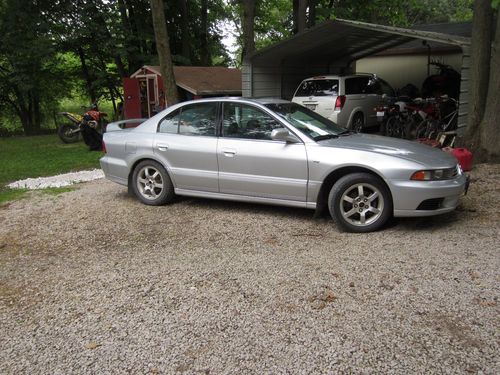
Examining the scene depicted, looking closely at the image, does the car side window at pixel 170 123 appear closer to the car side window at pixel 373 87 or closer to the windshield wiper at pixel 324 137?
the windshield wiper at pixel 324 137

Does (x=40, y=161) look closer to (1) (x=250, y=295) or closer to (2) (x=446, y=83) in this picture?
(1) (x=250, y=295)

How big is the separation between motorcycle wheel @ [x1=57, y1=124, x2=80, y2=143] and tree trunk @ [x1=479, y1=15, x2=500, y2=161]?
40.2 feet

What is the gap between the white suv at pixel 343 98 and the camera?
1210 cm

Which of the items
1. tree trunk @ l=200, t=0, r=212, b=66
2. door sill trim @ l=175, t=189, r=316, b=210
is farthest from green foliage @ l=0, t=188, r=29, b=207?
tree trunk @ l=200, t=0, r=212, b=66

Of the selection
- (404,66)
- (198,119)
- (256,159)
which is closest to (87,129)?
(198,119)

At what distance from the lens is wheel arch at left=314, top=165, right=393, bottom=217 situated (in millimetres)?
5070

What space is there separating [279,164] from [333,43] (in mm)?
8748

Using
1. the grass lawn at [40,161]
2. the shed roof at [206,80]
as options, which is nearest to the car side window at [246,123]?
the grass lawn at [40,161]

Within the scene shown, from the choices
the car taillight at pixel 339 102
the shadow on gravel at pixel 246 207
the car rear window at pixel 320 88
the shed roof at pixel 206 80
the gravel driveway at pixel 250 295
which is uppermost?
the shed roof at pixel 206 80

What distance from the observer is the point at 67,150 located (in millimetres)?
13508

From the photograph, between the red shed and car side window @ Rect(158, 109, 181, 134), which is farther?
the red shed

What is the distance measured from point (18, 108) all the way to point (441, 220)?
24335 mm

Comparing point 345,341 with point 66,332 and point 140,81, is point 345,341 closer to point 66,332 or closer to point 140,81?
point 66,332

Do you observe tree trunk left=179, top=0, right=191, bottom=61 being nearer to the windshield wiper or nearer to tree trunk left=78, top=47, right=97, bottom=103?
tree trunk left=78, top=47, right=97, bottom=103
